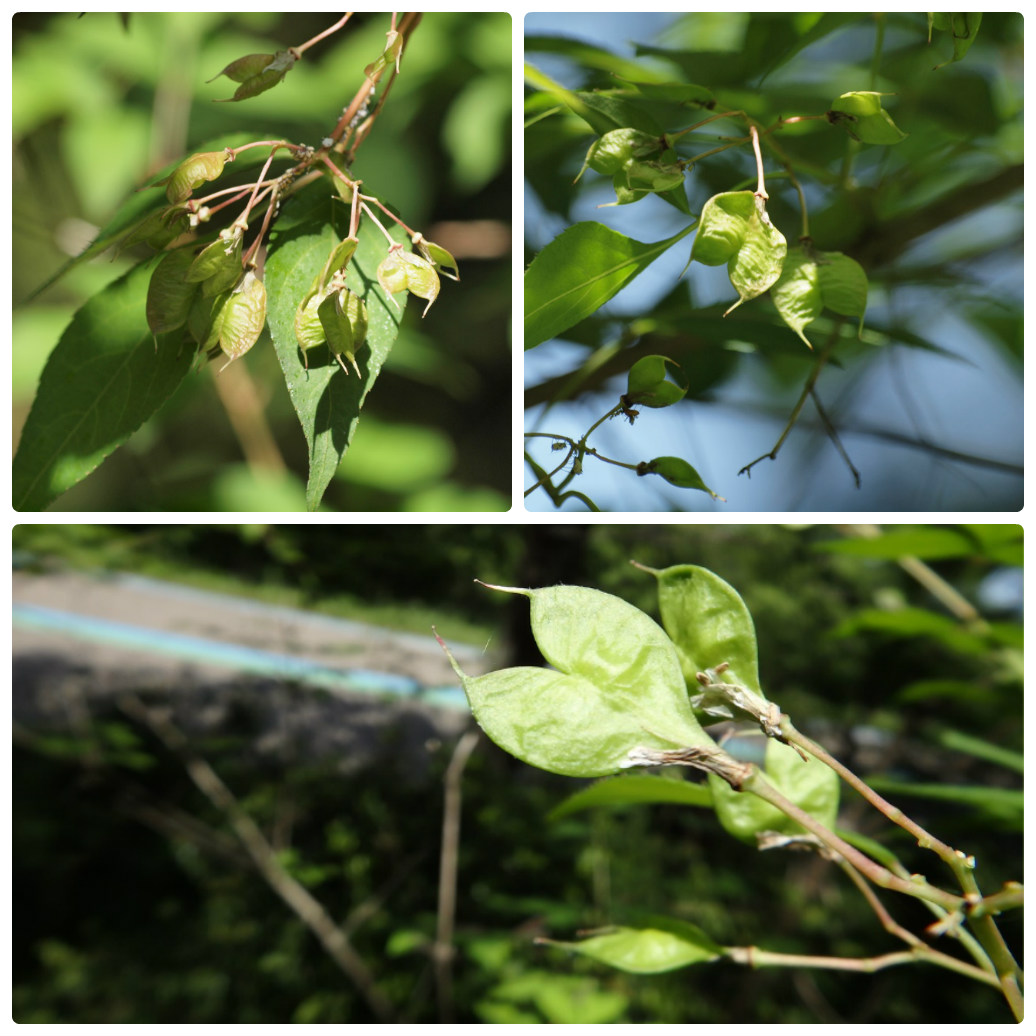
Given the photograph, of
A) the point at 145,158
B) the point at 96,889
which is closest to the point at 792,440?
the point at 145,158

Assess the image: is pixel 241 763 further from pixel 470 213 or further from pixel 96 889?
pixel 470 213

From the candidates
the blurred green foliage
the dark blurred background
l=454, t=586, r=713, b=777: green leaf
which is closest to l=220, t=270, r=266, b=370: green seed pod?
l=454, t=586, r=713, b=777: green leaf

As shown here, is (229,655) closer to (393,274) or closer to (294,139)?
(294,139)

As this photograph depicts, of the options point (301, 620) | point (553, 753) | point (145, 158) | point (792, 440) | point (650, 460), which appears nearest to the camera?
point (553, 753)

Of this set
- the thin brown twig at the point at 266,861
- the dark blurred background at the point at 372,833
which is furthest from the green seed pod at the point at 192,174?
the thin brown twig at the point at 266,861

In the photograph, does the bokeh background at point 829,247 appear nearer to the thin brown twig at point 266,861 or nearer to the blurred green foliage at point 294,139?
the blurred green foliage at point 294,139

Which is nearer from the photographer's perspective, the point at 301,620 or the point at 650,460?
the point at 650,460

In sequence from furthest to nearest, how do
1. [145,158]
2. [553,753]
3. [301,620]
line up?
[301,620], [145,158], [553,753]
